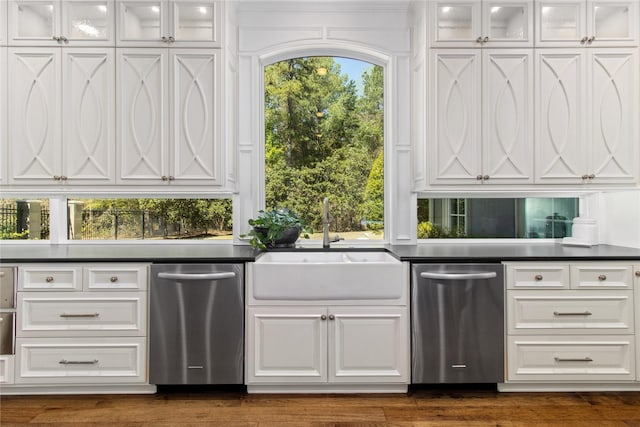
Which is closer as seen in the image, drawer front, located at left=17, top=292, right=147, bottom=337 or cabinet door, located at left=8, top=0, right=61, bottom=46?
drawer front, located at left=17, top=292, right=147, bottom=337

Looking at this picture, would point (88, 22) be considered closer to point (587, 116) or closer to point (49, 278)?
point (49, 278)

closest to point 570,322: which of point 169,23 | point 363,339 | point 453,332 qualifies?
point 453,332

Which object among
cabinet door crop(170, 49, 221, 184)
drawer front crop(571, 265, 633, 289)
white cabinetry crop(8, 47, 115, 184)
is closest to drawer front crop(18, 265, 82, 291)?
white cabinetry crop(8, 47, 115, 184)

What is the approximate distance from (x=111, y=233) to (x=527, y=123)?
321 centimetres

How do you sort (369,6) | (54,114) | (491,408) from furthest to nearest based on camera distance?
(369,6), (54,114), (491,408)

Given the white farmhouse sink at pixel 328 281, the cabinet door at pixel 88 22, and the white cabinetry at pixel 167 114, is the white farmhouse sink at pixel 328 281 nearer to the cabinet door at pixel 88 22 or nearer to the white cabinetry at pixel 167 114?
the white cabinetry at pixel 167 114

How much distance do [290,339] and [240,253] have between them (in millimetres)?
629

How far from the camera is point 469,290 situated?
7.89ft

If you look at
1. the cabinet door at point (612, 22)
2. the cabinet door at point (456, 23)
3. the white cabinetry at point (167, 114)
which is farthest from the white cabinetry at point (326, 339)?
the cabinet door at point (612, 22)

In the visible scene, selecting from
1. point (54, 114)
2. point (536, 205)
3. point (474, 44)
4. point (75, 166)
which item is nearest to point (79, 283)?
point (75, 166)

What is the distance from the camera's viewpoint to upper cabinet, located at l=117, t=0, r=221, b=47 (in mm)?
2695

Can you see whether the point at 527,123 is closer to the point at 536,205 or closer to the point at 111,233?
the point at 536,205

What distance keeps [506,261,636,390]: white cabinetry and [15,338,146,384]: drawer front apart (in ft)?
7.48

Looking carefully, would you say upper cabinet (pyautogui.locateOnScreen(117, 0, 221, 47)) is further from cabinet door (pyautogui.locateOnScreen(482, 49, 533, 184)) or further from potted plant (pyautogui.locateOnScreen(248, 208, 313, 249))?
cabinet door (pyautogui.locateOnScreen(482, 49, 533, 184))
